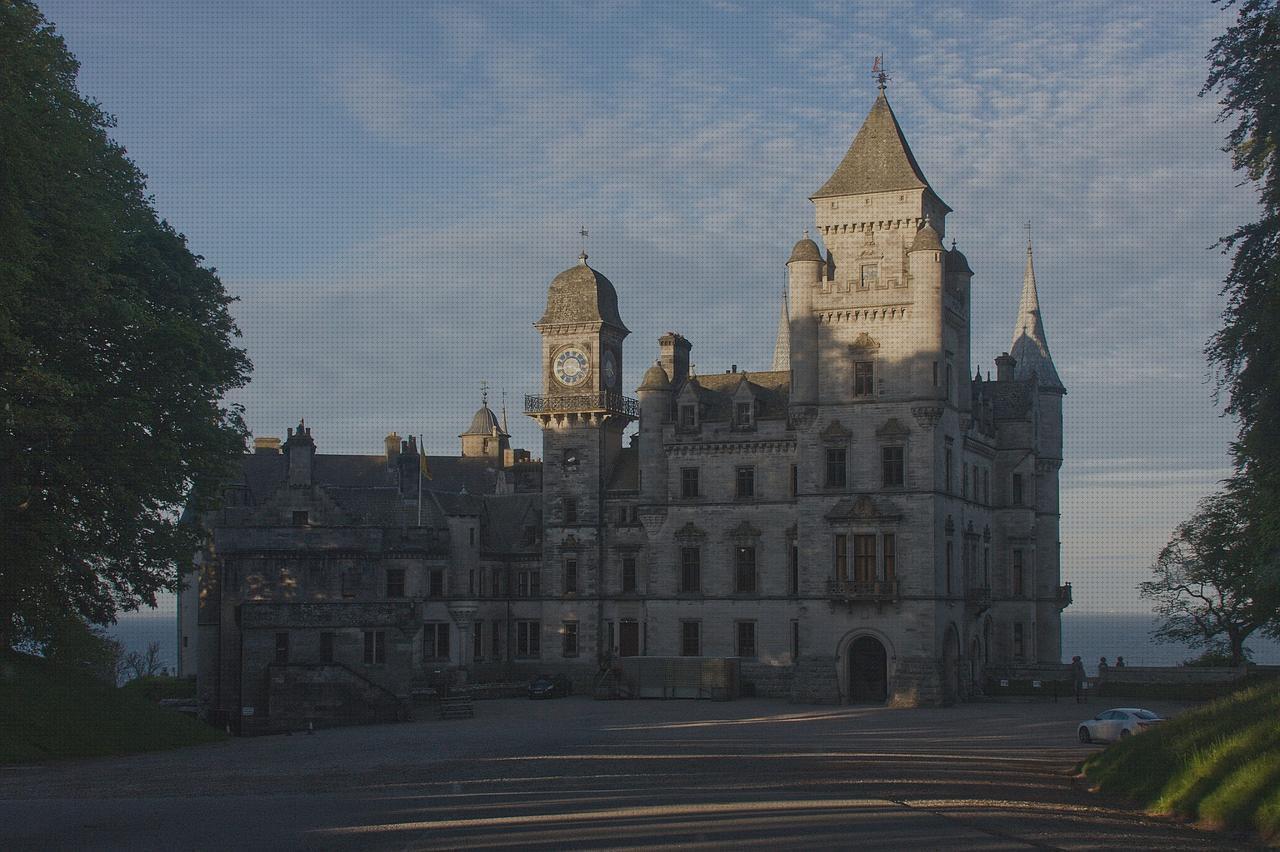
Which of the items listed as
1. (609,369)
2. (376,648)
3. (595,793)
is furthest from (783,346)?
(595,793)

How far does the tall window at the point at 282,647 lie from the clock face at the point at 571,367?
22.8 m

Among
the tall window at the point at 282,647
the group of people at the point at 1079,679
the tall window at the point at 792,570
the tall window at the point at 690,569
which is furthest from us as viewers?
the tall window at the point at 690,569

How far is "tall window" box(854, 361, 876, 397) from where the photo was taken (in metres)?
64.8

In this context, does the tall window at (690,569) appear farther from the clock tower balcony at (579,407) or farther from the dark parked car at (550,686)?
the clock tower balcony at (579,407)

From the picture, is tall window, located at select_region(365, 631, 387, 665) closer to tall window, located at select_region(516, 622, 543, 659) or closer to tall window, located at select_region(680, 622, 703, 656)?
tall window, located at select_region(680, 622, 703, 656)

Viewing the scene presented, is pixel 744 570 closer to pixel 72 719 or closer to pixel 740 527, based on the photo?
pixel 740 527

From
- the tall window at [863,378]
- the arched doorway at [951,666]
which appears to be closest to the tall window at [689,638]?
the arched doorway at [951,666]

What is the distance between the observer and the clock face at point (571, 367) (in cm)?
7500

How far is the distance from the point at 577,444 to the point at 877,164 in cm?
2017

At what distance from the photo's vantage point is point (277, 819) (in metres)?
26.9

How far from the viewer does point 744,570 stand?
7006 centimetres

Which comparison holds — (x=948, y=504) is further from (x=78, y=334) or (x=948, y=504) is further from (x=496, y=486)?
(x=78, y=334)

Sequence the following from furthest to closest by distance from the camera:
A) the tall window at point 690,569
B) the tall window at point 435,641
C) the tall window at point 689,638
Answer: the tall window at point 435,641 → the tall window at point 690,569 → the tall window at point 689,638

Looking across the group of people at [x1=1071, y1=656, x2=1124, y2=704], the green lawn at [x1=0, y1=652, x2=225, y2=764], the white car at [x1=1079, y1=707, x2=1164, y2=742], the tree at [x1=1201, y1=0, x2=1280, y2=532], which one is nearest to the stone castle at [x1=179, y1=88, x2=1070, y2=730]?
the group of people at [x1=1071, y1=656, x2=1124, y2=704]
